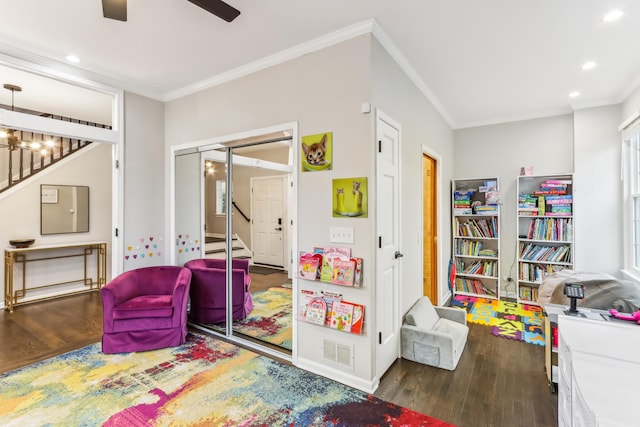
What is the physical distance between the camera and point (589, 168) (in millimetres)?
3998

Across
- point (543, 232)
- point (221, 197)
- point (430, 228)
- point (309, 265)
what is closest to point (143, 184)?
point (221, 197)

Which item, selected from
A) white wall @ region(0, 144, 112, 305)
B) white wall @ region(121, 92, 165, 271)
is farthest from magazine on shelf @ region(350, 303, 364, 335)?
white wall @ region(0, 144, 112, 305)

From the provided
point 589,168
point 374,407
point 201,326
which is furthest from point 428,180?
point 201,326

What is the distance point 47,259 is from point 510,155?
7.14 metres

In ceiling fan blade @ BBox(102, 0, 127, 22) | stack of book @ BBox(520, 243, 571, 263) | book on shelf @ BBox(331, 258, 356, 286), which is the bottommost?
stack of book @ BBox(520, 243, 571, 263)

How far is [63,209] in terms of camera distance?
4.74 metres

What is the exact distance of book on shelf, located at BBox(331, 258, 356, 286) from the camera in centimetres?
229

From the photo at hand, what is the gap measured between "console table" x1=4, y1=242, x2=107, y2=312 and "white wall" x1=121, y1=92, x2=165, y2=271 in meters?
1.93

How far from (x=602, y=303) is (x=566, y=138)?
2.68 metres

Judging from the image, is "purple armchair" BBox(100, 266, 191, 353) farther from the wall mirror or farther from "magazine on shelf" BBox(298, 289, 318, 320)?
the wall mirror

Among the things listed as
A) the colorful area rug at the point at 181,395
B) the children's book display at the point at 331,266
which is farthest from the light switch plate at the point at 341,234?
the colorful area rug at the point at 181,395

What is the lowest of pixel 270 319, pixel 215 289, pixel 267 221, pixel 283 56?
pixel 270 319

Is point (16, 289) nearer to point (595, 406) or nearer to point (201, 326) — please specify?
point (201, 326)

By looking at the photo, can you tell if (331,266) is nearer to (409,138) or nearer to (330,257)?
(330,257)
